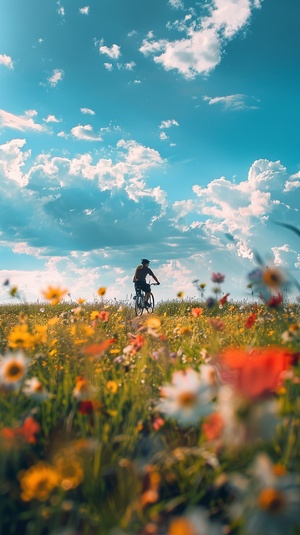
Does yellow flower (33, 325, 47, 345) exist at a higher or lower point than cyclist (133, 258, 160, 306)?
lower

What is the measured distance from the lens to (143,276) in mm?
15242

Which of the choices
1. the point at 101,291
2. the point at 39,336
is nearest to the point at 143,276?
the point at 101,291

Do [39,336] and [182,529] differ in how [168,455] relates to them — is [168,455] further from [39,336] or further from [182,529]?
[39,336]

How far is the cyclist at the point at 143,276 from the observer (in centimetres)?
1520

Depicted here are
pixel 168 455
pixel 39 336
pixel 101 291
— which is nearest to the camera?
pixel 168 455

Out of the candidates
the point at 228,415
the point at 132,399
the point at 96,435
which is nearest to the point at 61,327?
the point at 132,399

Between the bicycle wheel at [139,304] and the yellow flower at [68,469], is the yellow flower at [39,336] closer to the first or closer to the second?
the yellow flower at [68,469]

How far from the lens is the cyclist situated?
1520 centimetres

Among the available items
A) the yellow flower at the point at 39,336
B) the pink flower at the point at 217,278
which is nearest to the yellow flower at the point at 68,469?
the yellow flower at the point at 39,336

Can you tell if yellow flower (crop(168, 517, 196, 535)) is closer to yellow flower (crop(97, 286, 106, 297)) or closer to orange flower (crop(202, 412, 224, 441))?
orange flower (crop(202, 412, 224, 441))

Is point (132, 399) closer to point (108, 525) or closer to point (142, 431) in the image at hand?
point (142, 431)

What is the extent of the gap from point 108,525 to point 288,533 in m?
0.66

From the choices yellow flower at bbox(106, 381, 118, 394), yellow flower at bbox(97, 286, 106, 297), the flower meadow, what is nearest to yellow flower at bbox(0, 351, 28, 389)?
the flower meadow

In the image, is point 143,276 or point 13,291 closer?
point 13,291
